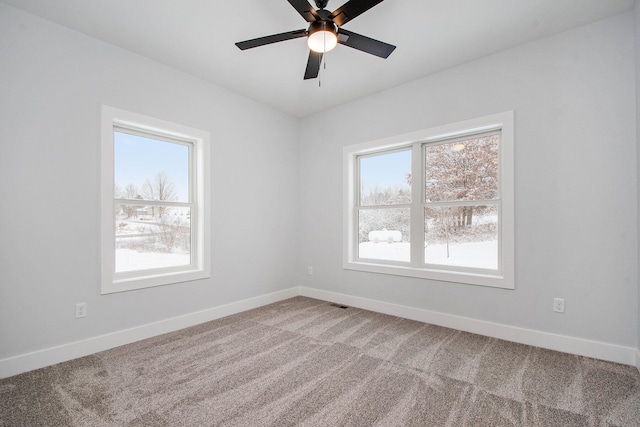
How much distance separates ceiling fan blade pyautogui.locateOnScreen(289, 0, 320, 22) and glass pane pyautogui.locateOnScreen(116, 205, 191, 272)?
243cm

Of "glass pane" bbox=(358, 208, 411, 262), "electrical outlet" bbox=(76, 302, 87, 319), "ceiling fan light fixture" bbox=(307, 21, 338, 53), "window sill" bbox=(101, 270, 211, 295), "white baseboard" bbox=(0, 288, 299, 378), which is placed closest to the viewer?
"ceiling fan light fixture" bbox=(307, 21, 338, 53)

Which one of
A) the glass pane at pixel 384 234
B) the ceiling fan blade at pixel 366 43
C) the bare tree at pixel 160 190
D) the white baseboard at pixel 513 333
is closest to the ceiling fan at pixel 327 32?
the ceiling fan blade at pixel 366 43

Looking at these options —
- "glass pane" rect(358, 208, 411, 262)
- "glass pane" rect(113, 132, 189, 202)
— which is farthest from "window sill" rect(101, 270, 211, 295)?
"glass pane" rect(358, 208, 411, 262)

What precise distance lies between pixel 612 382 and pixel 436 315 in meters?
1.41

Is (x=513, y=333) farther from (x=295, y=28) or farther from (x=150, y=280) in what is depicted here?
(x=150, y=280)

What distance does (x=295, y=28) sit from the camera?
2547 mm

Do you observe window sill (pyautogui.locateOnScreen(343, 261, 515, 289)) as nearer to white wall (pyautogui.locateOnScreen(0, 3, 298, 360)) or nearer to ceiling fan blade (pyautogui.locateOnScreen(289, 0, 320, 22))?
white wall (pyautogui.locateOnScreen(0, 3, 298, 360))

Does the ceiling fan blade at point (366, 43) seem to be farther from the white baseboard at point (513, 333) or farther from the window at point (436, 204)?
the white baseboard at point (513, 333)

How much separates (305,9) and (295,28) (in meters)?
0.75

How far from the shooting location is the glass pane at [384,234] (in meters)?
3.72

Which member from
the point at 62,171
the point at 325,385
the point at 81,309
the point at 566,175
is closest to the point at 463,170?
the point at 566,175

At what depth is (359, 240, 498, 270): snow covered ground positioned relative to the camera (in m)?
3.07

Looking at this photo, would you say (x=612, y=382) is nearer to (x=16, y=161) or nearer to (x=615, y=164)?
(x=615, y=164)

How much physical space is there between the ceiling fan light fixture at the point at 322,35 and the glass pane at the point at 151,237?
2327mm
